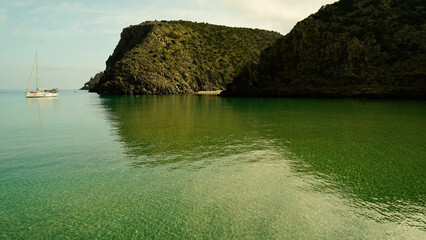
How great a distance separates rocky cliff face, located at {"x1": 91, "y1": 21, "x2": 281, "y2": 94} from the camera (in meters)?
109

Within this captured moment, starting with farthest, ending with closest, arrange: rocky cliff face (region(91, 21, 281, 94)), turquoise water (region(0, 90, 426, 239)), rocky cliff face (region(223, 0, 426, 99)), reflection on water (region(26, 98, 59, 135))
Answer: rocky cliff face (region(91, 21, 281, 94)) < rocky cliff face (region(223, 0, 426, 99)) < reflection on water (region(26, 98, 59, 135)) < turquoise water (region(0, 90, 426, 239))

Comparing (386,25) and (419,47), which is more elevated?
(386,25)

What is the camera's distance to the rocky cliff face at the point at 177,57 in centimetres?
10881

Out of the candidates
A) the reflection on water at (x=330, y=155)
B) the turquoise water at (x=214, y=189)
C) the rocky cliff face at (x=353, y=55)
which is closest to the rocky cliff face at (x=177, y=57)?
the rocky cliff face at (x=353, y=55)

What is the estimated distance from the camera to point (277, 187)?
8.05 m

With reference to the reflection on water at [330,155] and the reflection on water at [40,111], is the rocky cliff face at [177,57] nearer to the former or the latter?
the reflection on water at [40,111]

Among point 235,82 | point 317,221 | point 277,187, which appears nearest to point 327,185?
point 277,187

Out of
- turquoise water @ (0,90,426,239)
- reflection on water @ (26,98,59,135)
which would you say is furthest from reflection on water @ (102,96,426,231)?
reflection on water @ (26,98,59,135)

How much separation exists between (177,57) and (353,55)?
79.3m

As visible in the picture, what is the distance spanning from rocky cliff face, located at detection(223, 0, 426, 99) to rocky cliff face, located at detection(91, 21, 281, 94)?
49901 mm

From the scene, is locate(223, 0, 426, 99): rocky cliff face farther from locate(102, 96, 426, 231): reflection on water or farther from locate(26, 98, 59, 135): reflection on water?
locate(26, 98, 59, 135): reflection on water

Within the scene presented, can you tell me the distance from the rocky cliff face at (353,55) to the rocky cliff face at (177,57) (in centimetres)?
4990

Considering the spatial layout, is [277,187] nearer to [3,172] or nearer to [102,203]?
[102,203]

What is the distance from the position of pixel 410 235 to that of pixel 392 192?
233 cm
